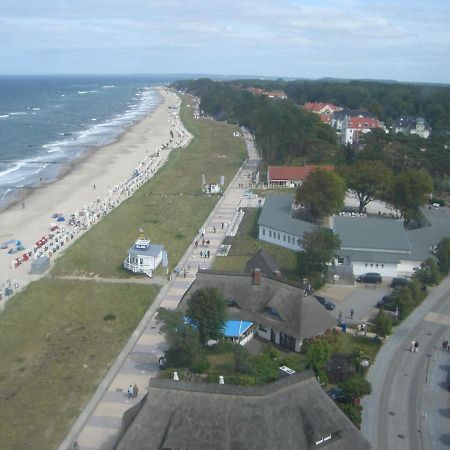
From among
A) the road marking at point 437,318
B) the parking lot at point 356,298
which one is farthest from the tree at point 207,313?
the road marking at point 437,318

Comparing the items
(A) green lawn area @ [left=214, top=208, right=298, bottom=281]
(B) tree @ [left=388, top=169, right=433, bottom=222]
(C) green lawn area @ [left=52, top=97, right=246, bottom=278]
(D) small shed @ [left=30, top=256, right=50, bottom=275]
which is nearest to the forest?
(C) green lawn area @ [left=52, top=97, right=246, bottom=278]

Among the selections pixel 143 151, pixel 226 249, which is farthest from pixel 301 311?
pixel 143 151

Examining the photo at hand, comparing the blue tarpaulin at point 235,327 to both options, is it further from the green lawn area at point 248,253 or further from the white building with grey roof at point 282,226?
the white building with grey roof at point 282,226

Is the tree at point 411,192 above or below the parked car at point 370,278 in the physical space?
above

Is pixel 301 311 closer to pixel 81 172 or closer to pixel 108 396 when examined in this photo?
pixel 108 396

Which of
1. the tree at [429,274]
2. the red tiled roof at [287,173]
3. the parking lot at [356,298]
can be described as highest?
the red tiled roof at [287,173]

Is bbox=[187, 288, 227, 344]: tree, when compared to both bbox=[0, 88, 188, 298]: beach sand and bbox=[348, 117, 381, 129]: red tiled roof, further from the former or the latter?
bbox=[348, 117, 381, 129]: red tiled roof

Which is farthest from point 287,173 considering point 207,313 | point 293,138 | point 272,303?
point 207,313
